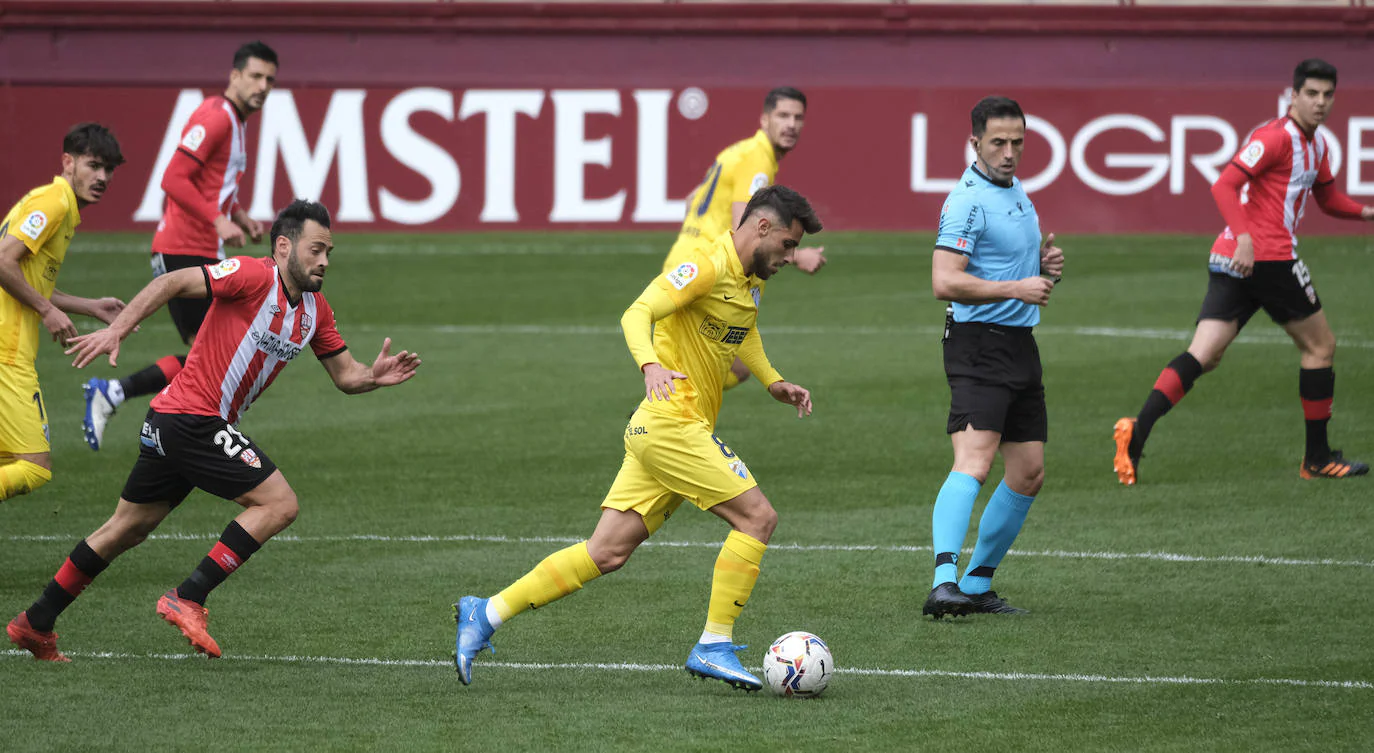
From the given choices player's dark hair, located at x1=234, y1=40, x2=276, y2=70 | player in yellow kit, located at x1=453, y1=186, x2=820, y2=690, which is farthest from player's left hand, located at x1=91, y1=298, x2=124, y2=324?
player's dark hair, located at x1=234, y1=40, x2=276, y2=70

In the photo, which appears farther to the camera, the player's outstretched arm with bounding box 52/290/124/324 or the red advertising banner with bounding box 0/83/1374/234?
the red advertising banner with bounding box 0/83/1374/234

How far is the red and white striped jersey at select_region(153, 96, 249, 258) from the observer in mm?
10438

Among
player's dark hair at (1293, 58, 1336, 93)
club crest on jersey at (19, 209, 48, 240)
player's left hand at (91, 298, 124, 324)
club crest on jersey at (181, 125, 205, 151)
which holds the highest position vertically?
player's dark hair at (1293, 58, 1336, 93)

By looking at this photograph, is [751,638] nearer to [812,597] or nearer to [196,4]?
[812,597]

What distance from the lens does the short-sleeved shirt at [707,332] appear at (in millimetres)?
6312

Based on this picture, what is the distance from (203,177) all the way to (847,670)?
5890 millimetres

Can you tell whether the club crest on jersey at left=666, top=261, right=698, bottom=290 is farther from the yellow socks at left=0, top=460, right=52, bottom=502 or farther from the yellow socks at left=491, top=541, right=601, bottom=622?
the yellow socks at left=0, top=460, right=52, bottom=502

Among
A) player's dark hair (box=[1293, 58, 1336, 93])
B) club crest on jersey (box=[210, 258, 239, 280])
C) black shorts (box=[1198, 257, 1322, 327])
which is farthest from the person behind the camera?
black shorts (box=[1198, 257, 1322, 327])

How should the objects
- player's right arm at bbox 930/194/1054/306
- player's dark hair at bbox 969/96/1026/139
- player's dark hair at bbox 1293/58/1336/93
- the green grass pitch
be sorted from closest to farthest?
the green grass pitch, player's right arm at bbox 930/194/1054/306, player's dark hair at bbox 969/96/1026/139, player's dark hair at bbox 1293/58/1336/93

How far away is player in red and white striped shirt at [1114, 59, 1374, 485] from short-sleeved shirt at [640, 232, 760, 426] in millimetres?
4368

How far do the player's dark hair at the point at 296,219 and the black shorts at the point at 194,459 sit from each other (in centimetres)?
74

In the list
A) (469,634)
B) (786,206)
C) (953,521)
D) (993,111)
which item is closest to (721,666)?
(469,634)

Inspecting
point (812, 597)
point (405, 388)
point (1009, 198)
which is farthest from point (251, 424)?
point (1009, 198)

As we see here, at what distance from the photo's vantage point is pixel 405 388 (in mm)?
13898
